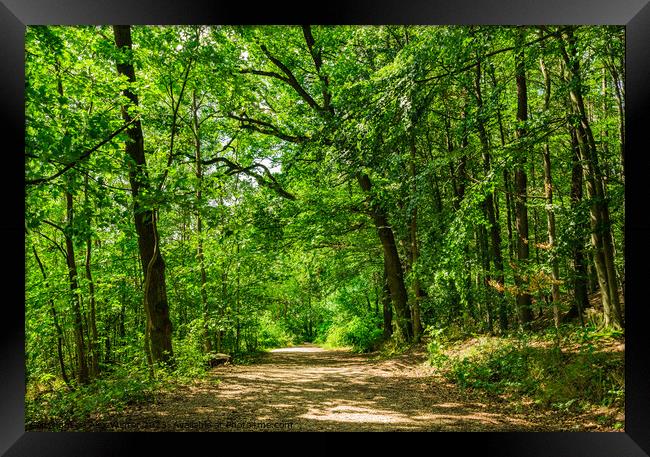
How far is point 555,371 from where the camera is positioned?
484 centimetres

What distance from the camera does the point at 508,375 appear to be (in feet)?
17.6

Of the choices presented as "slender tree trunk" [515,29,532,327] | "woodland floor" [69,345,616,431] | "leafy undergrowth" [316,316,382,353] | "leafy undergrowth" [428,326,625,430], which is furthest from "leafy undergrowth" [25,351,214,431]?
"leafy undergrowth" [316,316,382,353]

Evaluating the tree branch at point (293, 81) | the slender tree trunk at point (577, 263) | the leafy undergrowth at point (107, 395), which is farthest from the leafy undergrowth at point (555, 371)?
the tree branch at point (293, 81)

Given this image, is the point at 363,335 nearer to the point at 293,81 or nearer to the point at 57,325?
the point at 293,81

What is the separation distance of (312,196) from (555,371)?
668cm

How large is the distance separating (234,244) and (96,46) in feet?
15.3

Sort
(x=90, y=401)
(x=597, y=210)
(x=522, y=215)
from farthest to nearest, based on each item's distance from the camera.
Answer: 1. (x=522, y=215)
2. (x=597, y=210)
3. (x=90, y=401)

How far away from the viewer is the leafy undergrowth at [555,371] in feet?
13.4

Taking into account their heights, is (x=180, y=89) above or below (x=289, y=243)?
above
